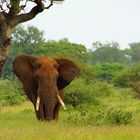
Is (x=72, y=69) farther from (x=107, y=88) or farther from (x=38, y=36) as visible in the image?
(x=38, y=36)

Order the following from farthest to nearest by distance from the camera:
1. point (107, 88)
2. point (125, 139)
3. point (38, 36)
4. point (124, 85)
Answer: point (38, 36) < point (124, 85) < point (107, 88) < point (125, 139)

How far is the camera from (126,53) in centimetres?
11675

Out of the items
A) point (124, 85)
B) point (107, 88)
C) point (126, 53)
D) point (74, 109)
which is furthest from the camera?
point (126, 53)

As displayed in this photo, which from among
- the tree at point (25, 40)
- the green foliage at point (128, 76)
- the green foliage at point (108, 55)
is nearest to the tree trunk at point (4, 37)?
the green foliage at point (128, 76)

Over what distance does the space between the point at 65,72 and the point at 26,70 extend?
48.0 inches

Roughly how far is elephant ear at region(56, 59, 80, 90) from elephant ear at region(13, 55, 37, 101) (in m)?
0.81

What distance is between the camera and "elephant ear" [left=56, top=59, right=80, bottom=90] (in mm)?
17750

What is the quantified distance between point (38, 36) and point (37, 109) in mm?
66680

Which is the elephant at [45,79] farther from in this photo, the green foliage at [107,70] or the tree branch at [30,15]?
the green foliage at [107,70]

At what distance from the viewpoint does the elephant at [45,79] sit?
16.3m

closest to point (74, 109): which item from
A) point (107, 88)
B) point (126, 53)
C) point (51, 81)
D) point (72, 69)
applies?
point (72, 69)

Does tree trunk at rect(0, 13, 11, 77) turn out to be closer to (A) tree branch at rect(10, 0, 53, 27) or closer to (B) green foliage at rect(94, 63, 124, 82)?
(A) tree branch at rect(10, 0, 53, 27)

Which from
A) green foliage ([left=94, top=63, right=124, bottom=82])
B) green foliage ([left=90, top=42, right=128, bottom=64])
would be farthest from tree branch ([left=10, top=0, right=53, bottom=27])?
green foliage ([left=90, top=42, right=128, bottom=64])

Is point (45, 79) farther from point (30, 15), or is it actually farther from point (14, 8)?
point (30, 15)
